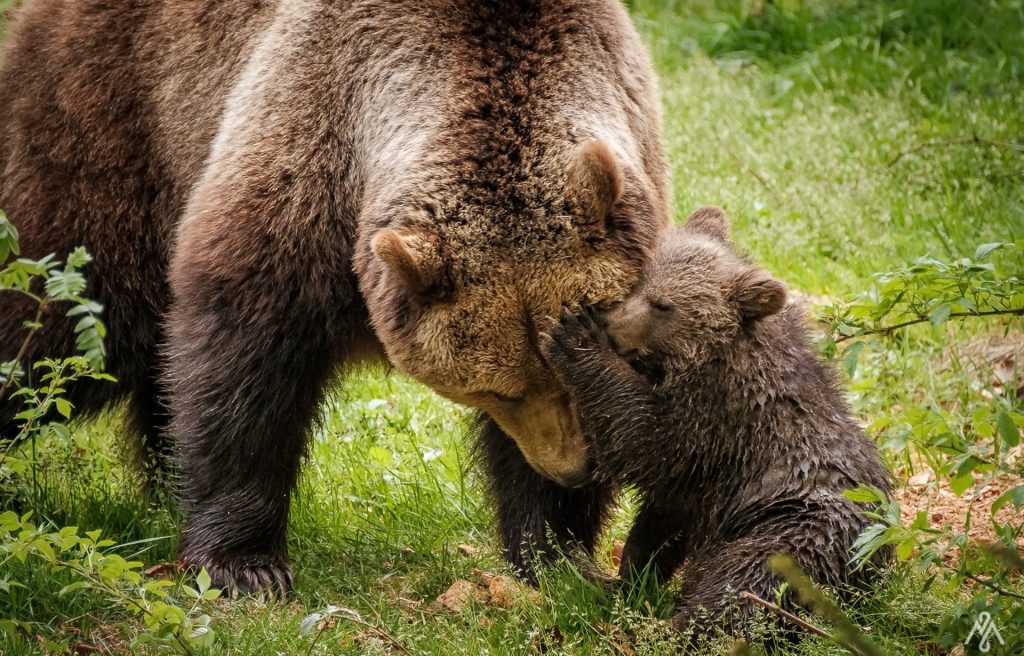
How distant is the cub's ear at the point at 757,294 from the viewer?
4594 mm

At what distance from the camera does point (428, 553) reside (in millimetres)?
5457

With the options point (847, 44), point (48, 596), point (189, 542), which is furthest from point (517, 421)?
point (847, 44)

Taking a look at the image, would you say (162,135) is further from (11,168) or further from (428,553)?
(428,553)

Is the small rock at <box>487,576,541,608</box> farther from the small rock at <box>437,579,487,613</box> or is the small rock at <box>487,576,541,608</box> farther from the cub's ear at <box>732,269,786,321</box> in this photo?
the cub's ear at <box>732,269,786,321</box>

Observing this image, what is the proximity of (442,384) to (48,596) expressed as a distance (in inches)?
65.8

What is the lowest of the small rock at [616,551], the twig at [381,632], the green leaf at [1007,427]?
the small rock at [616,551]

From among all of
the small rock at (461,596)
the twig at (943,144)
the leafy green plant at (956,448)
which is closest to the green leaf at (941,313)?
the leafy green plant at (956,448)

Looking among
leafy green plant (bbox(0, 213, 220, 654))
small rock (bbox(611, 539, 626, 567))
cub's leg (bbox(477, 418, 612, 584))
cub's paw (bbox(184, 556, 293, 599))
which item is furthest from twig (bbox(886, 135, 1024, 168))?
leafy green plant (bbox(0, 213, 220, 654))

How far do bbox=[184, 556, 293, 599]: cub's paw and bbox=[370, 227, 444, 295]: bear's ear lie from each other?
5.01 ft

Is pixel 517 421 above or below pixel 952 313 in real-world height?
below

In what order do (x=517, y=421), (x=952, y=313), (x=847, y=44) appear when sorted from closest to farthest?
(x=952, y=313)
(x=517, y=421)
(x=847, y=44)

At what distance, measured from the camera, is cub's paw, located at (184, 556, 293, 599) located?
5.15 meters

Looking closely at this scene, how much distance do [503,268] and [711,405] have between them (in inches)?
38.2

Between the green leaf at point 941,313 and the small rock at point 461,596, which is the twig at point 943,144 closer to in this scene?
the green leaf at point 941,313
